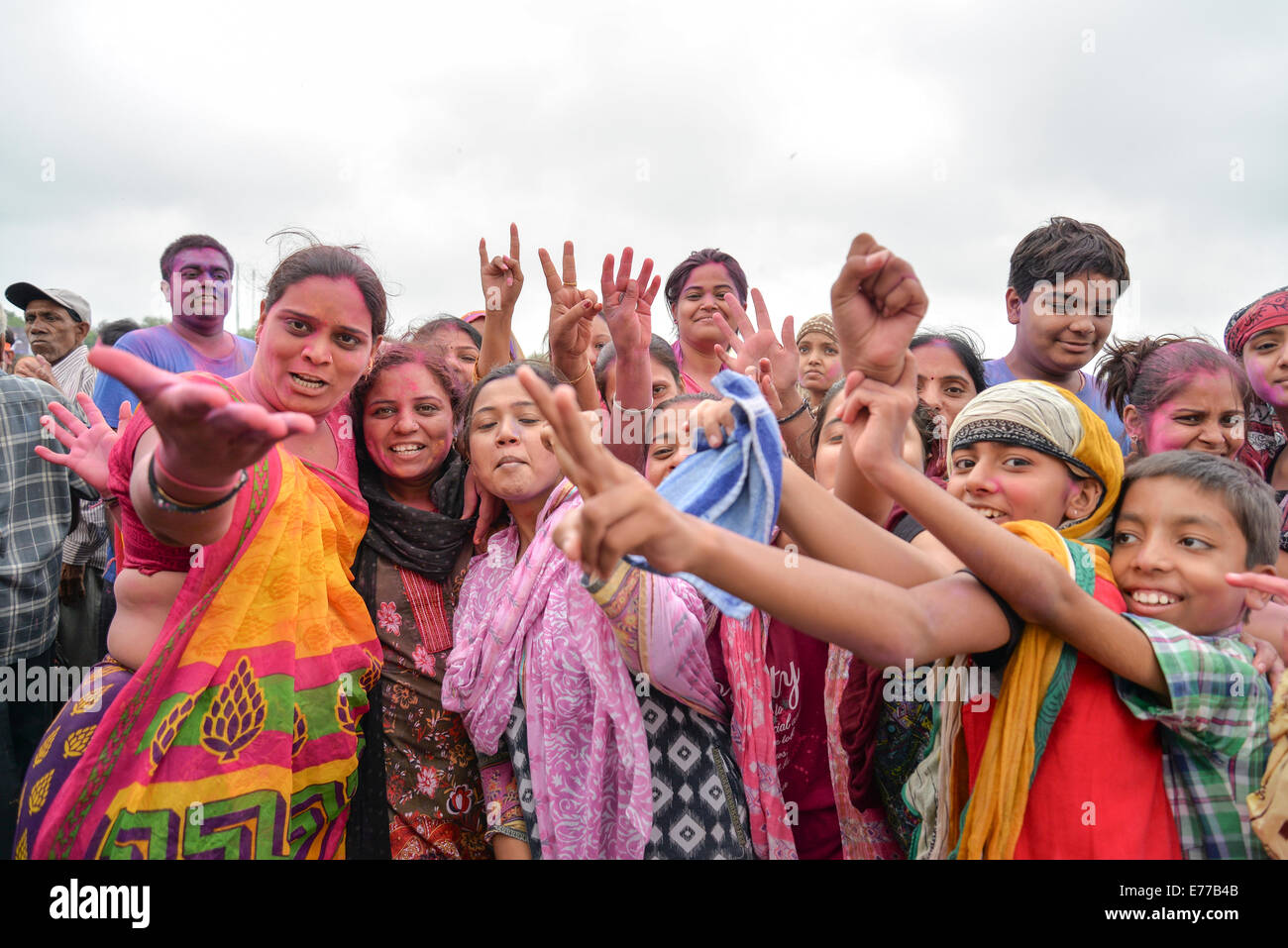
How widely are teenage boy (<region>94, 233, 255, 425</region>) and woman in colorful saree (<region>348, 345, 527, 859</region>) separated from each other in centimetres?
204

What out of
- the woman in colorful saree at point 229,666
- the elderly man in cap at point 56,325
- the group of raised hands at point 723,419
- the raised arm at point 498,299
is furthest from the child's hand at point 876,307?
the elderly man in cap at point 56,325

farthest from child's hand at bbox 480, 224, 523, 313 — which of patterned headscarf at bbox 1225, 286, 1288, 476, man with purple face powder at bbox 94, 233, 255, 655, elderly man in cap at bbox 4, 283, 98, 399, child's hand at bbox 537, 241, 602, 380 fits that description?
elderly man in cap at bbox 4, 283, 98, 399

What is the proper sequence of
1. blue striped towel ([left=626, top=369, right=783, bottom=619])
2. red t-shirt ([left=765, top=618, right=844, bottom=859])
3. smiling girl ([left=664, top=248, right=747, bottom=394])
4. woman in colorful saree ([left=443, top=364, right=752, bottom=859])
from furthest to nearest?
smiling girl ([left=664, top=248, right=747, bottom=394]) < red t-shirt ([left=765, top=618, right=844, bottom=859]) < woman in colorful saree ([left=443, top=364, right=752, bottom=859]) < blue striped towel ([left=626, top=369, right=783, bottom=619])

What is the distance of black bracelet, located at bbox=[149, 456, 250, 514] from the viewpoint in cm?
200

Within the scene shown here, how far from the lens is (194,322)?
15.9ft

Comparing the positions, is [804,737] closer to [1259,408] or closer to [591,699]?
[591,699]

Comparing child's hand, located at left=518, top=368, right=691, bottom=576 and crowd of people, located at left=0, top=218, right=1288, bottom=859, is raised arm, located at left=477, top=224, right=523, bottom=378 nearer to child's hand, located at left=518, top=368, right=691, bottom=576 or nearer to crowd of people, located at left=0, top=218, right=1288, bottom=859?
crowd of people, located at left=0, top=218, right=1288, bottom=859

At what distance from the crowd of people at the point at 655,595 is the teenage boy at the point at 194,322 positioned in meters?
1.08

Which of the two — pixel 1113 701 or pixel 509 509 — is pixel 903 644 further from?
pixel 509 509

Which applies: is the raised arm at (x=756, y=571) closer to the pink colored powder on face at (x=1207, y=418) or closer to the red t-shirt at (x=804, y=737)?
the red t-shirt at (x=804, y=737)

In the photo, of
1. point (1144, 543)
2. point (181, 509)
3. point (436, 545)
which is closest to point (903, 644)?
point (1144, 543)

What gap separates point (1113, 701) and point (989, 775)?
0.37m

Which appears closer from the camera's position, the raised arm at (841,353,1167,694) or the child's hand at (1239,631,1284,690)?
the raised arm at (841,353,1167,694)
